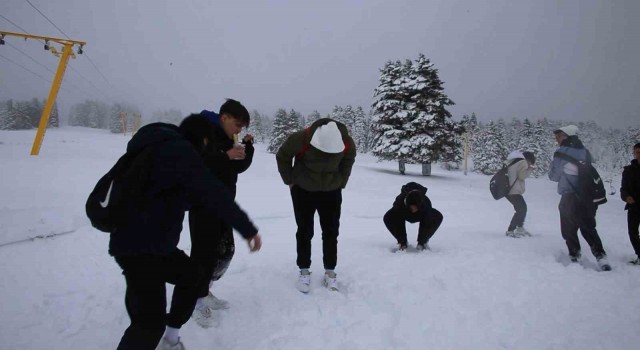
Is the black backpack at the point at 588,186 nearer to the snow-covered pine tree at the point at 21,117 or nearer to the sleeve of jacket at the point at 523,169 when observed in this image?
the sleeve of jacket at the point at 523,169

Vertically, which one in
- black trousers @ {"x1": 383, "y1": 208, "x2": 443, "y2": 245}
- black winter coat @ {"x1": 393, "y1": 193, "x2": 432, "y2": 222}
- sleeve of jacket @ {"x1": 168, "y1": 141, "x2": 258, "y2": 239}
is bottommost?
black trousers @ {"x1": 383, "y1": 208, "x2": 443, "y2": 245}

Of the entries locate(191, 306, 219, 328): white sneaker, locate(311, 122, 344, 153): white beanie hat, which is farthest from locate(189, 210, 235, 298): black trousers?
locate(311, 122, 344, 153): white beanie hat

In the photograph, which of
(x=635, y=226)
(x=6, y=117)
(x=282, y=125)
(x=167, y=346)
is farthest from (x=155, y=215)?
(x=6, y=117)

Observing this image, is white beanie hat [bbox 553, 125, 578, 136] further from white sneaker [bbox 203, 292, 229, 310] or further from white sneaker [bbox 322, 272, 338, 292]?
white sneaker [bbox 203, 292, 229, 310]

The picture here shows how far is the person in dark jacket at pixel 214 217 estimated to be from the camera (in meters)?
2.94

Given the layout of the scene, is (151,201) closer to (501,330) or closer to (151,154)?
(151,154)

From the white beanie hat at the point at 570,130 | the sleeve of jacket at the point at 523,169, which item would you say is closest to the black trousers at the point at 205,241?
the white beanie hat at the point at 570,130

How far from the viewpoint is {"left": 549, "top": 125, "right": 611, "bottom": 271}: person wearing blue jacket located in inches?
191

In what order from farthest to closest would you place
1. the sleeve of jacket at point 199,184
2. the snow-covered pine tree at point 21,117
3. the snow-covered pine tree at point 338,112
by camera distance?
the snow-covered pine tree at point 21,117
the snow-covered pine tree at point 338,112
the sleeve of jacket at point 199,184

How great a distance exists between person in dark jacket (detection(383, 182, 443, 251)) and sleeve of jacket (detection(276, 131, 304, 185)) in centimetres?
247

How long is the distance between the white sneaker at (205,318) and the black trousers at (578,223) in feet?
18.0

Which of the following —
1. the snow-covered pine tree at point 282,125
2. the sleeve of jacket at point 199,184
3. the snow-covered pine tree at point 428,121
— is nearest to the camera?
the sleeve of jacket at point 199,184

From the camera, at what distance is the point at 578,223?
16.2ft

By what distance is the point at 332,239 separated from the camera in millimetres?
3967
